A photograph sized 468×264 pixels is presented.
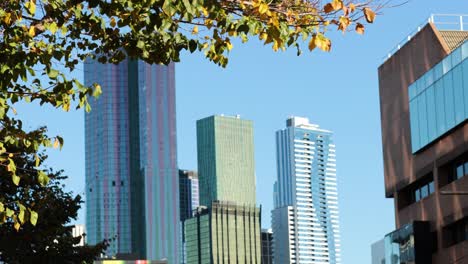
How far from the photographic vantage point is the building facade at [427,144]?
A: 80000 millimetres

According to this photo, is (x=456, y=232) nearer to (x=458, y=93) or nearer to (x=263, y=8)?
(x=458, y=93)

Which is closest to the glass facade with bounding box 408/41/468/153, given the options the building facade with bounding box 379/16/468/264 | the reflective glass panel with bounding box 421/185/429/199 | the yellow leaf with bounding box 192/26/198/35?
the building facade with bounding box 379/16/468/264

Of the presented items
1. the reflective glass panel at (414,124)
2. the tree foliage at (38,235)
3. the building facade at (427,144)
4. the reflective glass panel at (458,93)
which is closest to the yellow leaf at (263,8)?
the tree foliage at (38,235)

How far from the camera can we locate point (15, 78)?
1866 centimetres

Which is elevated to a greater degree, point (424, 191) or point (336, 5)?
point (424, 191)

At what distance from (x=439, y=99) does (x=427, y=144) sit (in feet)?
11.6

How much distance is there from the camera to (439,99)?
82750mm

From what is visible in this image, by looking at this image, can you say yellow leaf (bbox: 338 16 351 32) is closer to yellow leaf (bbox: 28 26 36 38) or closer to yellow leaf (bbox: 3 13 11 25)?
yellow leaf (bbox: 28 26 36 38)

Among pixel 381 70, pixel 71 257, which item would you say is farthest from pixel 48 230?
pixel 381 70

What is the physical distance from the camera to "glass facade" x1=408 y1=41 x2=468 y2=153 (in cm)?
7900

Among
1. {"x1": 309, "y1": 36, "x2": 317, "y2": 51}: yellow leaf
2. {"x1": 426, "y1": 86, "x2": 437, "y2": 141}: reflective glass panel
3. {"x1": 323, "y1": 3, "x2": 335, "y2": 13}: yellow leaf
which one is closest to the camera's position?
{"x1": 323, "y1": 3, "x2": 335, "y2": 13}: yellow leaf

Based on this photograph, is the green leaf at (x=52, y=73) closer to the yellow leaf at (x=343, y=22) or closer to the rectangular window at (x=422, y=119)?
the yellow leaf at (x=343, y=22)

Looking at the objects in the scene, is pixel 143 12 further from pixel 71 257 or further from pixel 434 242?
pixel 434 242

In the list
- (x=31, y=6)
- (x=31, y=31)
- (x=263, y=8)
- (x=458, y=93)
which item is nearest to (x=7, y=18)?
(x=31, y=31)
